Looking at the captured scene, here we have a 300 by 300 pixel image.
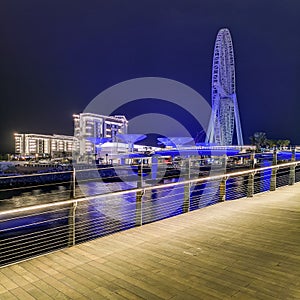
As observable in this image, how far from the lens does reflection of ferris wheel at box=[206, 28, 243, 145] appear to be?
35.0m

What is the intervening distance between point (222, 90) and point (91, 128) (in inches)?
1855

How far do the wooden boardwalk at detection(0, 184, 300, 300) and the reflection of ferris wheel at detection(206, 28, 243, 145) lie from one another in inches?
1221

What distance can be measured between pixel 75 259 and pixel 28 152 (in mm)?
89507

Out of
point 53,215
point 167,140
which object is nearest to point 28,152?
point 167,140

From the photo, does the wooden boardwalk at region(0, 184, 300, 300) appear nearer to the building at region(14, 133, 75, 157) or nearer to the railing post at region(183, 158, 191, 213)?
the railing post at region(183, 158, 191, 213)

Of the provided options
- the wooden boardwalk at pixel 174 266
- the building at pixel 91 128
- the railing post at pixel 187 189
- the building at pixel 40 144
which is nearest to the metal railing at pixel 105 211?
the railing post at pixel 187 189

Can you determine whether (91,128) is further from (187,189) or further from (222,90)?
(187,189)

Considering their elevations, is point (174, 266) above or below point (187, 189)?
below

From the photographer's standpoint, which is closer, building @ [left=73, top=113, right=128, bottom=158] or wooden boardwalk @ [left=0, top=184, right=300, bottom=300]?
wooden boardwalk @ [left=0, top=184, right=300, bottom=300]

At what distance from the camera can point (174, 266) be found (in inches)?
92.5

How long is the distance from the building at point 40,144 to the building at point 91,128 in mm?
8362

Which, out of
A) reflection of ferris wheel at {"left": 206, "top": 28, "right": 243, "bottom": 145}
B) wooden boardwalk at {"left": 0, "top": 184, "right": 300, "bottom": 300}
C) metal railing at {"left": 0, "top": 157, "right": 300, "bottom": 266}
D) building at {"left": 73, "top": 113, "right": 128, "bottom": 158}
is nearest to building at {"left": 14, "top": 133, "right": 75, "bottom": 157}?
building at {"left": 73, "top": 113, "right": 128, "bottom": 158}

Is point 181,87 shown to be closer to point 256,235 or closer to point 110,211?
point 110,211

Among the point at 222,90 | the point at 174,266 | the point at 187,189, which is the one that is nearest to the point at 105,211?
the point at 187,189
